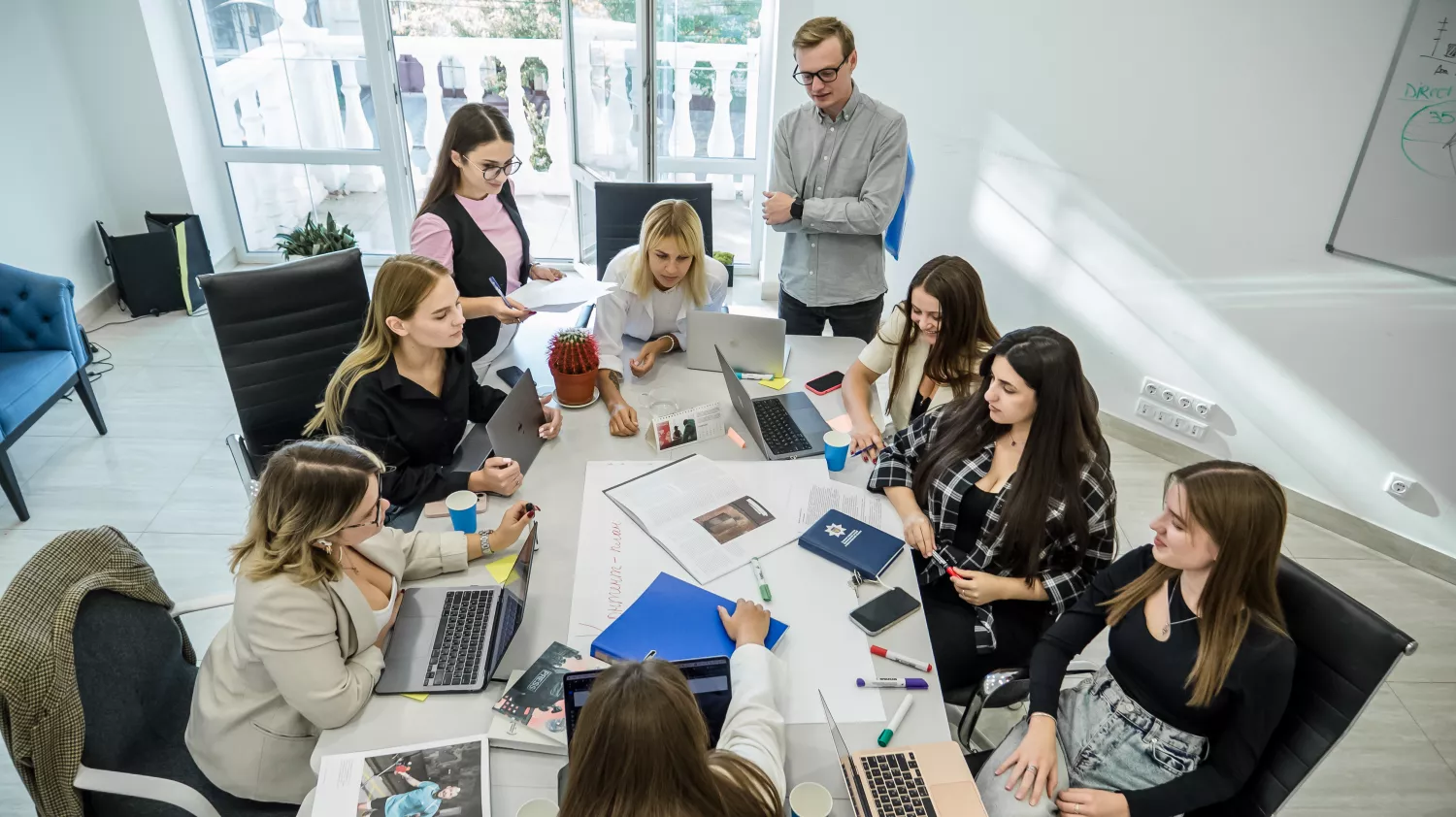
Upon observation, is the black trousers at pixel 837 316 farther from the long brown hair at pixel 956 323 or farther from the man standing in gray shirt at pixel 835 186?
the long brown hair at pixel 956 323

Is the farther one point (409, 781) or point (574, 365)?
point (574, 365)

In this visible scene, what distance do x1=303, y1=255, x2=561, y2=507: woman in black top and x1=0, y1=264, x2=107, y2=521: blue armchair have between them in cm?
A: 190

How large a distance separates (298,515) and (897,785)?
1206 mm

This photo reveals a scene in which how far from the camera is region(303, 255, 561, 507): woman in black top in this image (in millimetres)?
2334

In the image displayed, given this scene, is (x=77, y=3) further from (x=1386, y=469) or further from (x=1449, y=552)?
(x=1449, y=552)

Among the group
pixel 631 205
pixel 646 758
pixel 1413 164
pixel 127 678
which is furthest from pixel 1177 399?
pixel 127 678

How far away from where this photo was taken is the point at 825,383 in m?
2.93

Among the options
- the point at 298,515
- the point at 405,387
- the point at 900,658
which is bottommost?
the point at 900,658

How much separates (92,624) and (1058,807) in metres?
1.90

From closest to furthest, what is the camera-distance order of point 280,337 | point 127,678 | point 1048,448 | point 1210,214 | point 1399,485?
1. point 127,678
2. point 1048,448
3. point 280,337
4. point 1399,485
5. point 1210,214

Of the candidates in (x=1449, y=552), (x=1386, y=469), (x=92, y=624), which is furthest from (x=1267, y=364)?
(x=92, y=624)

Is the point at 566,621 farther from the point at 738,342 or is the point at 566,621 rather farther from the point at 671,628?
the point at 738,342

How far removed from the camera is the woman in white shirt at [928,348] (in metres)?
2.50

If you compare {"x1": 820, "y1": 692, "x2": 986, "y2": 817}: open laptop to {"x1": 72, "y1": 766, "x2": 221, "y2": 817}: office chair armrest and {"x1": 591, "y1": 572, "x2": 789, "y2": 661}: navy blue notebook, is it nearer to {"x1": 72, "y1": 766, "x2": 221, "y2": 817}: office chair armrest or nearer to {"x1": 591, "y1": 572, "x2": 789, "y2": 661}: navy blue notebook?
{"x1": 591, "y1": 572, "x2": 789, "y2": 661}: navy blue notebook
